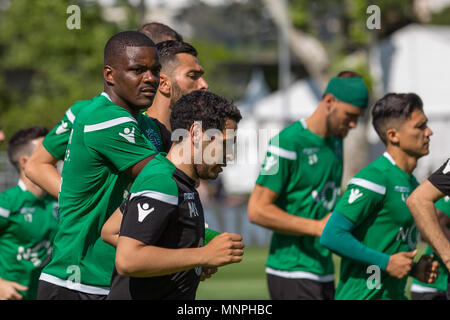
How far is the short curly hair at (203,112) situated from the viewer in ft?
13.5

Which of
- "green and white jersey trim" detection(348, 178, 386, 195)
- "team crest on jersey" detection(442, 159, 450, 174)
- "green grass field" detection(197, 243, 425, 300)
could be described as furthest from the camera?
"green grass field" detection(197, 243, 425, 300)

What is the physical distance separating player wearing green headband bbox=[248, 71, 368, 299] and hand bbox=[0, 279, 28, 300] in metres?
2.01

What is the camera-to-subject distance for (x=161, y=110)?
546cm

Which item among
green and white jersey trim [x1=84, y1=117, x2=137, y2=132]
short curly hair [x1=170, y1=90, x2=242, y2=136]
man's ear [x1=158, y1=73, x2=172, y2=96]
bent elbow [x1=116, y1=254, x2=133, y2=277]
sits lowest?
bent elbow [x1=116, y1=254, x2=133, y2=277]

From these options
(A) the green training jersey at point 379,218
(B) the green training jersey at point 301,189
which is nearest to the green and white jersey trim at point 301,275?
(B) the green training jersey at point 301,189

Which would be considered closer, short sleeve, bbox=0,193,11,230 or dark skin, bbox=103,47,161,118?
dark skin, bbox=103,47,161,118

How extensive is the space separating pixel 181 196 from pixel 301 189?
3102 millimetres

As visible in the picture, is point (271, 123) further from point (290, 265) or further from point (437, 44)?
point (290, 265)

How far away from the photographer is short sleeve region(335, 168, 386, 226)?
5.73 metres

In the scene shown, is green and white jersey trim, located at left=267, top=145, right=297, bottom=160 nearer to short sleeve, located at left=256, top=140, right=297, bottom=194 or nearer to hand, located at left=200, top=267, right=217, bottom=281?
short sleeve, located at left=256, top=140, right=297, bottom=194

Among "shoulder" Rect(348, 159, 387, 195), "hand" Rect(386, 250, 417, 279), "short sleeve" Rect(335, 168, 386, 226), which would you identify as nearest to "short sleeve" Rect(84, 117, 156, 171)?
"short sleeve" Rect(335, 168, 386, 226)

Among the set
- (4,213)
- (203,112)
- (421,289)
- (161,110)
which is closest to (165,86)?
(161,110)

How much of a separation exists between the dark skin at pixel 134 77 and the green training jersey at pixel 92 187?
0.32 feet
